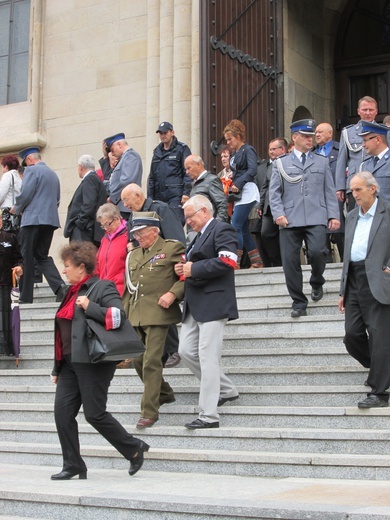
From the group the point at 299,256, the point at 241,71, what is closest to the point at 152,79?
the point at 241,71

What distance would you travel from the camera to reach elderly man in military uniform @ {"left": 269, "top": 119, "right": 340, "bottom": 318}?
968 centimetres

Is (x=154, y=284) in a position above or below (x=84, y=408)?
above

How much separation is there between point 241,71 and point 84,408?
8.48 meters

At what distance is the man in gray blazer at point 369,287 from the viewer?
7609 mm

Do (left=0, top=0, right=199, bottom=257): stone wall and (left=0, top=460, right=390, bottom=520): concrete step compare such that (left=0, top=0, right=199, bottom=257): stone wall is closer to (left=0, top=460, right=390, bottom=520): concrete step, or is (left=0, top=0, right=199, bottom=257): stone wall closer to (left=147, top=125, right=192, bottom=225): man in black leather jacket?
(left=147, top=125, right=192, bottom=225): man in black leather jacket

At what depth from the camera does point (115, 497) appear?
20.7 ft

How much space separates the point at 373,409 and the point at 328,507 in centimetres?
199

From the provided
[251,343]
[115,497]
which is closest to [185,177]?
[251,343]

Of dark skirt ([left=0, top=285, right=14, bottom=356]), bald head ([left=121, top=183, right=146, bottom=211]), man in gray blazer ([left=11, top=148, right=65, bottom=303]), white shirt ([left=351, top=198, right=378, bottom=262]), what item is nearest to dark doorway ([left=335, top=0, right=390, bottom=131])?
man in gray blazer ([left=11, top=148, right=65, bottom=303])

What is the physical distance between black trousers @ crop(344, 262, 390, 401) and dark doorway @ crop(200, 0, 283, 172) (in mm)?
6140

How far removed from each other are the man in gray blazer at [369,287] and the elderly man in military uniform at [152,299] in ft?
4.62

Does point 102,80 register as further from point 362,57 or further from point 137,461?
point 137,461

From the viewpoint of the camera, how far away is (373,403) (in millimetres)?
7555

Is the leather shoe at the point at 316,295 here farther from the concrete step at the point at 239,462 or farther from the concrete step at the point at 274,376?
the concrete step at the point at 239,462
